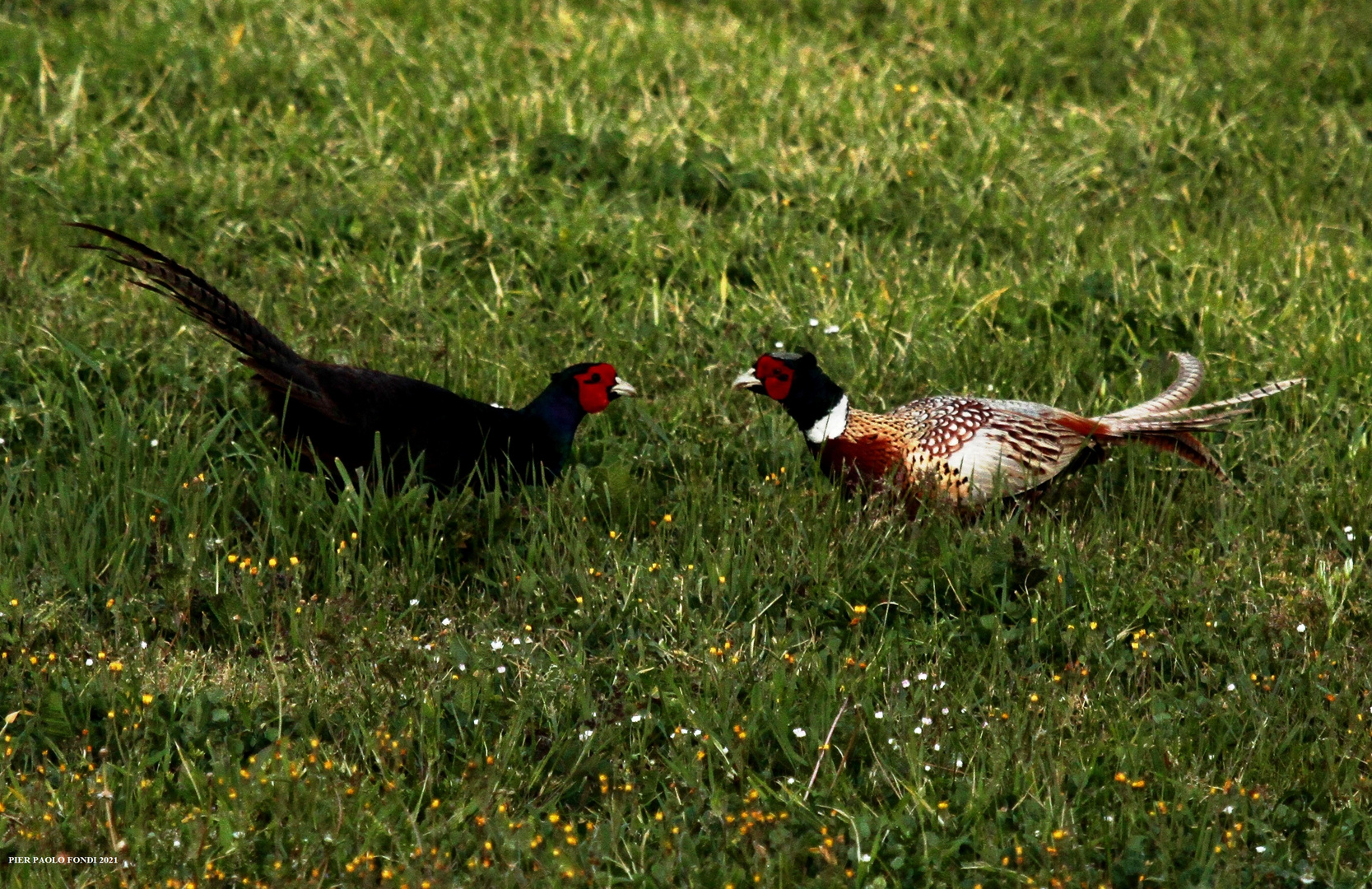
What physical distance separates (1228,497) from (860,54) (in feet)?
14.6

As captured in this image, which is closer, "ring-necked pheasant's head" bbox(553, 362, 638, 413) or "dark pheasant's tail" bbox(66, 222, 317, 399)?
"dark pheasant's tail" bbox(66, 222, 317, 399)

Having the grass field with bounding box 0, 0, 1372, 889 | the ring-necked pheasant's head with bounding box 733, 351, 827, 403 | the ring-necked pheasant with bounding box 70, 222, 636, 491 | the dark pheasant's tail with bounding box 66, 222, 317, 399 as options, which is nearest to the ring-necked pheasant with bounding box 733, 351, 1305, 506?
the ring-necked pheasant's head with bounding box 733, 351, 827, 403

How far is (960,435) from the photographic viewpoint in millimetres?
4852

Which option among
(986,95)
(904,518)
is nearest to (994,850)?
(904,518)

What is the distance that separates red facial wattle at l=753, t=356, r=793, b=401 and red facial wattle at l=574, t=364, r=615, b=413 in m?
0.49

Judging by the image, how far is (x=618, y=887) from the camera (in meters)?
3.33

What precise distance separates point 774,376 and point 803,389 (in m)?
0.10

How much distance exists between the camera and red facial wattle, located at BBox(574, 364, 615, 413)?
16.7 ft

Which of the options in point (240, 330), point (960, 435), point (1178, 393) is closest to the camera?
point (240, 330)

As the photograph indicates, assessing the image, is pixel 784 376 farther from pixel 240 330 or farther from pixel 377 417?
pixel 240 330

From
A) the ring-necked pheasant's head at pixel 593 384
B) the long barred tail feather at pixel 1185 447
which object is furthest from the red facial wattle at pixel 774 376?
the long barred tail feather at pixel 1185 447

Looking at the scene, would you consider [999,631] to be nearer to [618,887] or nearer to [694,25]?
[618,887]

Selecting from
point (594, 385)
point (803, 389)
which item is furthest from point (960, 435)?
point (594, 385)

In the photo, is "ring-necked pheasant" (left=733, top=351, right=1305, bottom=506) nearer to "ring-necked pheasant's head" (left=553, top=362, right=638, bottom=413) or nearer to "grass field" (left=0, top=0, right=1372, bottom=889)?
"grass field" (left=0, top=0, right=1372, bottom=889)
